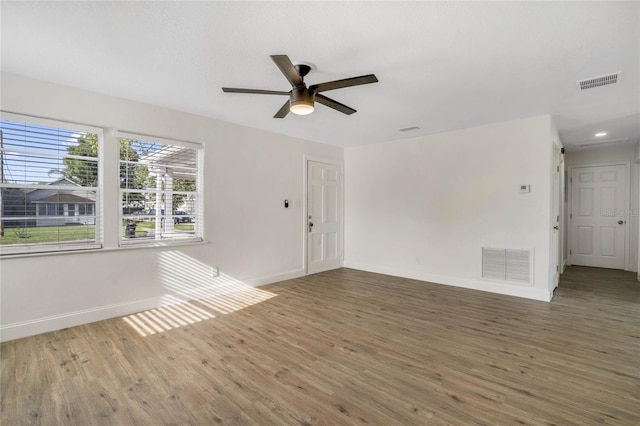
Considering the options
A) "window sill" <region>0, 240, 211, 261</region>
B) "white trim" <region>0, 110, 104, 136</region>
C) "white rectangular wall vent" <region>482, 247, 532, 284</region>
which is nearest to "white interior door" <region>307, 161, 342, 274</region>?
"window sill" <region>0, 240, 211, 261</region>

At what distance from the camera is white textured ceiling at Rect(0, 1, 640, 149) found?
6.61ft

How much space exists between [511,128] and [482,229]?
1583 mm

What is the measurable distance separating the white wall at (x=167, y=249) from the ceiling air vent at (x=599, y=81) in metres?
4.00

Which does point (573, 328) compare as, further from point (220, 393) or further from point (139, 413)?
point (139, 413)

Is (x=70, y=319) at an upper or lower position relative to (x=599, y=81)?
lower

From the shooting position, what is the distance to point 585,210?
6.62 m

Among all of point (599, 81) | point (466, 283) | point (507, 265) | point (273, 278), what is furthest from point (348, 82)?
point (466, 283)

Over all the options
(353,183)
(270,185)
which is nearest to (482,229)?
(353,183)

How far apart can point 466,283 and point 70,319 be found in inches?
212

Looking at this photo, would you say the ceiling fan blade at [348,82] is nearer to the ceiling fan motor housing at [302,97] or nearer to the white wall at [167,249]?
the ceiling fan motor housing at [302,97]

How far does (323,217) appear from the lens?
6.15 metres

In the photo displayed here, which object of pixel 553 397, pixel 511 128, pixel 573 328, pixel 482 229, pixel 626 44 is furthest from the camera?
pixel 482 229

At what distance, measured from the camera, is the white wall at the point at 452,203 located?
4.31m

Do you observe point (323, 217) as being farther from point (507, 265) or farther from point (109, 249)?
point (109, 249)
